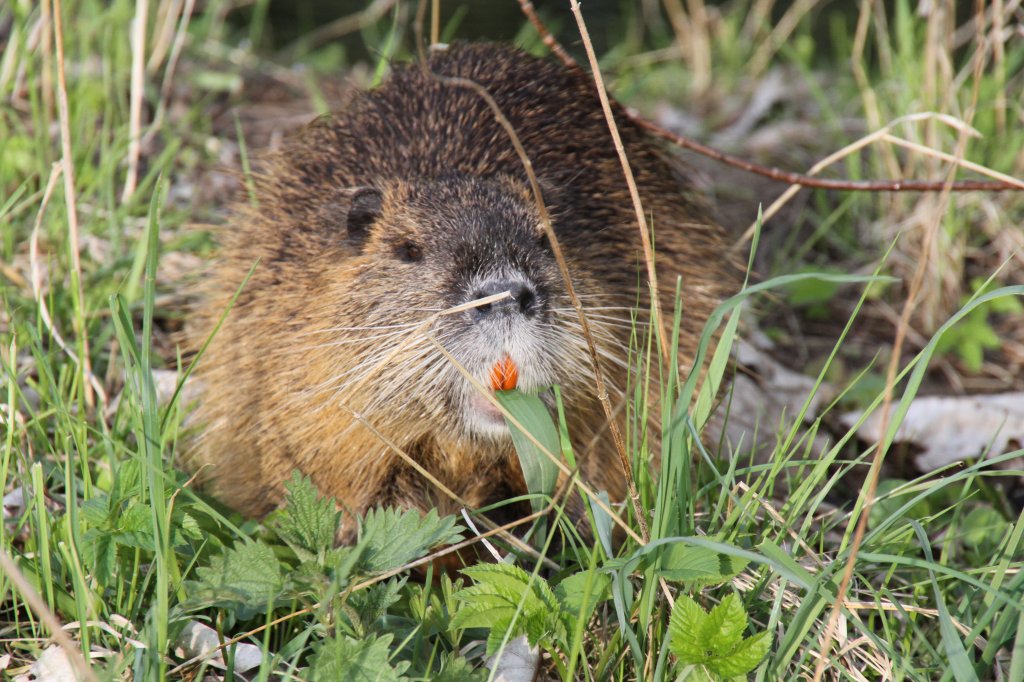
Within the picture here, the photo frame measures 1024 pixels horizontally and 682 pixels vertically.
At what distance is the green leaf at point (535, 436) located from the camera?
219 centimetres

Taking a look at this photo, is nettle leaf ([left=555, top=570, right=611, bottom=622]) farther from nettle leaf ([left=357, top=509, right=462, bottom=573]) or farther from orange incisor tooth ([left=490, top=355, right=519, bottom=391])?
orange incisor tooth ([left=490, top=355, right=519, bottom=391])

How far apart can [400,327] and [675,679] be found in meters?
0.94

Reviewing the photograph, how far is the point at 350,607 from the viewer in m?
2.03

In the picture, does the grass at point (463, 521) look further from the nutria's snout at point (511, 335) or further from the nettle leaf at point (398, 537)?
the nutria's snout at point (511, 335)

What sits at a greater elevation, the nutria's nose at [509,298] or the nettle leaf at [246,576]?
the nutria's nose at [509,298]

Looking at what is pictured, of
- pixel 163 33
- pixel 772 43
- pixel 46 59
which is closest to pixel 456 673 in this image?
pixel 46 59

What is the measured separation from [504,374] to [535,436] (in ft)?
0.57

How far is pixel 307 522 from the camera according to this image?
212 centimetres

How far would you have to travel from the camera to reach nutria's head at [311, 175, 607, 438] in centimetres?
231

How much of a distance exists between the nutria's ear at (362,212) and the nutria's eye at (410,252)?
167mm

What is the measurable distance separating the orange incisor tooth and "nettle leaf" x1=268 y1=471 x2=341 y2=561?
1.35ft

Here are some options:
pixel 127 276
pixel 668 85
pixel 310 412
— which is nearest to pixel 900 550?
pixel 310 412

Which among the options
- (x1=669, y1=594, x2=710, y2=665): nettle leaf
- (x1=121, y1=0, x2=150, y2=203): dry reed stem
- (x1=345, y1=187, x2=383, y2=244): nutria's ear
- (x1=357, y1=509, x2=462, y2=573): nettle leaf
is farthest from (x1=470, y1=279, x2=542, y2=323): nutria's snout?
(x1=121, y1=0, x2=150, y2=203): dry reed stem

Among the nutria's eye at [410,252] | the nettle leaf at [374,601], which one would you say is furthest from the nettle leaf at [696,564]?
the nutria's eye at [410,252]
